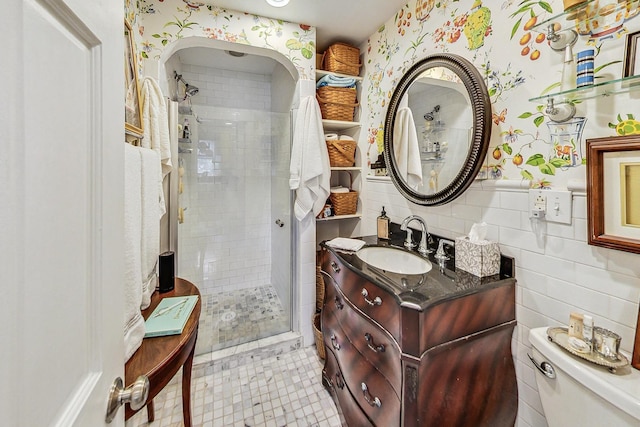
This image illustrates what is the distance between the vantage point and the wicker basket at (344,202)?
218 centimetres

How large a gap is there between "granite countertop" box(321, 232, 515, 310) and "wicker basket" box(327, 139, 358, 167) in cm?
107

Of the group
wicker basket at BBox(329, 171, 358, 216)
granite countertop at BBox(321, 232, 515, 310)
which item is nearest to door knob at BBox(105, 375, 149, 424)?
granite countertop at BBox(321, 232, 515, 310)

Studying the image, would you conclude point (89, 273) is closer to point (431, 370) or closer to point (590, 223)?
point (431, 370)

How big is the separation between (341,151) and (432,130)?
2.62 feet

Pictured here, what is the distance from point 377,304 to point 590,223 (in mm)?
772

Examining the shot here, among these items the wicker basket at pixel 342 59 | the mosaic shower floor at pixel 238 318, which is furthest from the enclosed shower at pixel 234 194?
the wicker basket at pixel 342 59

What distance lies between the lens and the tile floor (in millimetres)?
1478

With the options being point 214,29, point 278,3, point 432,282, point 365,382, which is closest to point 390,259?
point 432,282

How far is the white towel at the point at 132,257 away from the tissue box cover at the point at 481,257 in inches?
50.1

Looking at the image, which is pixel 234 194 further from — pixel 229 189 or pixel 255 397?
pixel 255 397

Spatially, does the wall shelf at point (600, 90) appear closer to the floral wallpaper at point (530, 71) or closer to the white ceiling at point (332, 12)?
the floral wallpaper at point (530, 71)

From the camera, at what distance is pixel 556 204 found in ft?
3.25

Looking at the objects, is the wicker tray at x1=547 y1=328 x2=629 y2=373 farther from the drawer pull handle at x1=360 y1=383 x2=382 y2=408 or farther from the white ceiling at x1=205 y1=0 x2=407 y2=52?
the white ceiling at x1=205 y1=0 x2=407 y2=52

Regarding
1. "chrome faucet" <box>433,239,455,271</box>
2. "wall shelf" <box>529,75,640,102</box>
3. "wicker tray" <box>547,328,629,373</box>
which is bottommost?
"wicker tray" <box>547,328,629,373</box>
